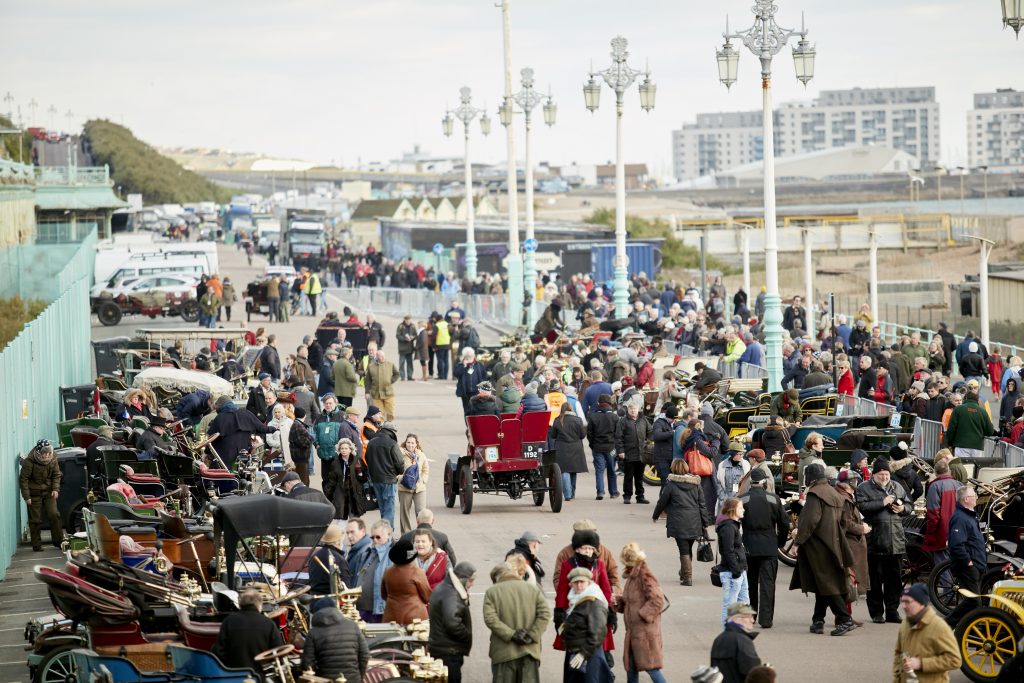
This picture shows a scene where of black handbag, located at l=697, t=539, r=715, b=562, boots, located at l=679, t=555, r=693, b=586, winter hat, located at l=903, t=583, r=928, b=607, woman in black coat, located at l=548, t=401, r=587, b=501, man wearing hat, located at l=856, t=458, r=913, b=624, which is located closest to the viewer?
winter hat, located at l=903, t=583, r=928, b=607

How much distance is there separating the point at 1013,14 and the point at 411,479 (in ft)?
30.2

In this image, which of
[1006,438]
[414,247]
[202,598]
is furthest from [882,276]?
[202,598]

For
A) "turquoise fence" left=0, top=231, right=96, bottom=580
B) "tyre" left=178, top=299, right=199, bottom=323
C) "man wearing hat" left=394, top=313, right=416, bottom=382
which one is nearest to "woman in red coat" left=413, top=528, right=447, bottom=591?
"turquoise fence" left=0, top=231, right=96, bottom=580

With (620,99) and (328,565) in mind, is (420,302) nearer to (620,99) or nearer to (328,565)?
(620,99)

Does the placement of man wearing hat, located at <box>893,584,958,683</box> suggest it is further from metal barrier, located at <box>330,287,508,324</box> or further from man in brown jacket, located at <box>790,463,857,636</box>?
metal barrier, located at <box>330,287,508,324</box>

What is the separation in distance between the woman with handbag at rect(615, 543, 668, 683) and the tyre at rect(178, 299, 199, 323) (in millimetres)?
37306

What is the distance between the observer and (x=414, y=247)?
7612 cm

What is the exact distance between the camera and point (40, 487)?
21.0m

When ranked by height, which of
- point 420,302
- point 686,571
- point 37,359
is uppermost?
point 37,359

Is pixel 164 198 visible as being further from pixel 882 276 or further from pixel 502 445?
pixel 502 445

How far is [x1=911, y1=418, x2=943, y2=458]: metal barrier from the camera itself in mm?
22844

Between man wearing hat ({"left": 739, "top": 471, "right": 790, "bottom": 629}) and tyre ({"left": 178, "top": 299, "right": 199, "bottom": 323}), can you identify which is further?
tyre ({"left": 178, "top": 299, "right": 199, "bottom": 323})

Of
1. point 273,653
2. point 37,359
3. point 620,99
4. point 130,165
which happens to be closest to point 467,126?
point 620,99

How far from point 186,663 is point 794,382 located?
716 inches
